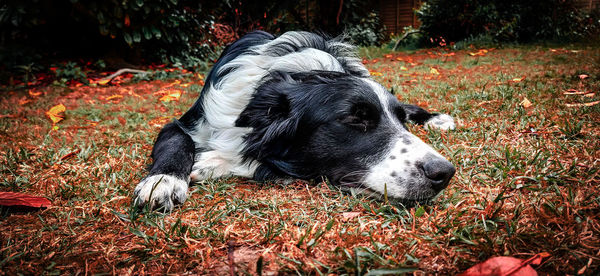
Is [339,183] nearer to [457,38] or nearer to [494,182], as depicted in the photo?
[494,182]

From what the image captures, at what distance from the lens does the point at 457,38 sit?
34.9 feet

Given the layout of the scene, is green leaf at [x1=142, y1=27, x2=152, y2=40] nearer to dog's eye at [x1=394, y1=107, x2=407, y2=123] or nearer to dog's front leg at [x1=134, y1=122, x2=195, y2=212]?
dog's front leg at [x1=134, y1=122, x2=195, y2=212]

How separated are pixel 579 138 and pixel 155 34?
768 centimetres

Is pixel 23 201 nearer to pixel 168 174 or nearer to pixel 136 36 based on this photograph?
pixel 168 174

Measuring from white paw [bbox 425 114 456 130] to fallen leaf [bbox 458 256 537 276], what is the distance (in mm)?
2013

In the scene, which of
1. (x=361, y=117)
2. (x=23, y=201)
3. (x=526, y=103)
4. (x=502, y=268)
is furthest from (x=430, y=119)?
(x=23, y=201)

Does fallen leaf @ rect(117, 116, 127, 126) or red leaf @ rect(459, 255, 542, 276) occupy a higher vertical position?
red leaf @ rect(459, 255, 542, 276)

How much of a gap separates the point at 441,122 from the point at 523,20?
29.1 ft

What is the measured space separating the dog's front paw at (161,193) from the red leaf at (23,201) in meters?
0.42

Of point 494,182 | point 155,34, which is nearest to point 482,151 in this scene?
point 494,182

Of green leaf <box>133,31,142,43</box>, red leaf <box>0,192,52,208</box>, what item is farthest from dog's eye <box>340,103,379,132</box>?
green leaf <box>133,31,142,43</box>

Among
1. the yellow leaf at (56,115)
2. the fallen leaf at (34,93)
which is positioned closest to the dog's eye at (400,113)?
the yellow leaf at (56,115)

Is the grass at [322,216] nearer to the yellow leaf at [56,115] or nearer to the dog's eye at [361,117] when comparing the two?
the dog's eye at [361,117]

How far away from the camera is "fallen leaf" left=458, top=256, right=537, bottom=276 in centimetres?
103
